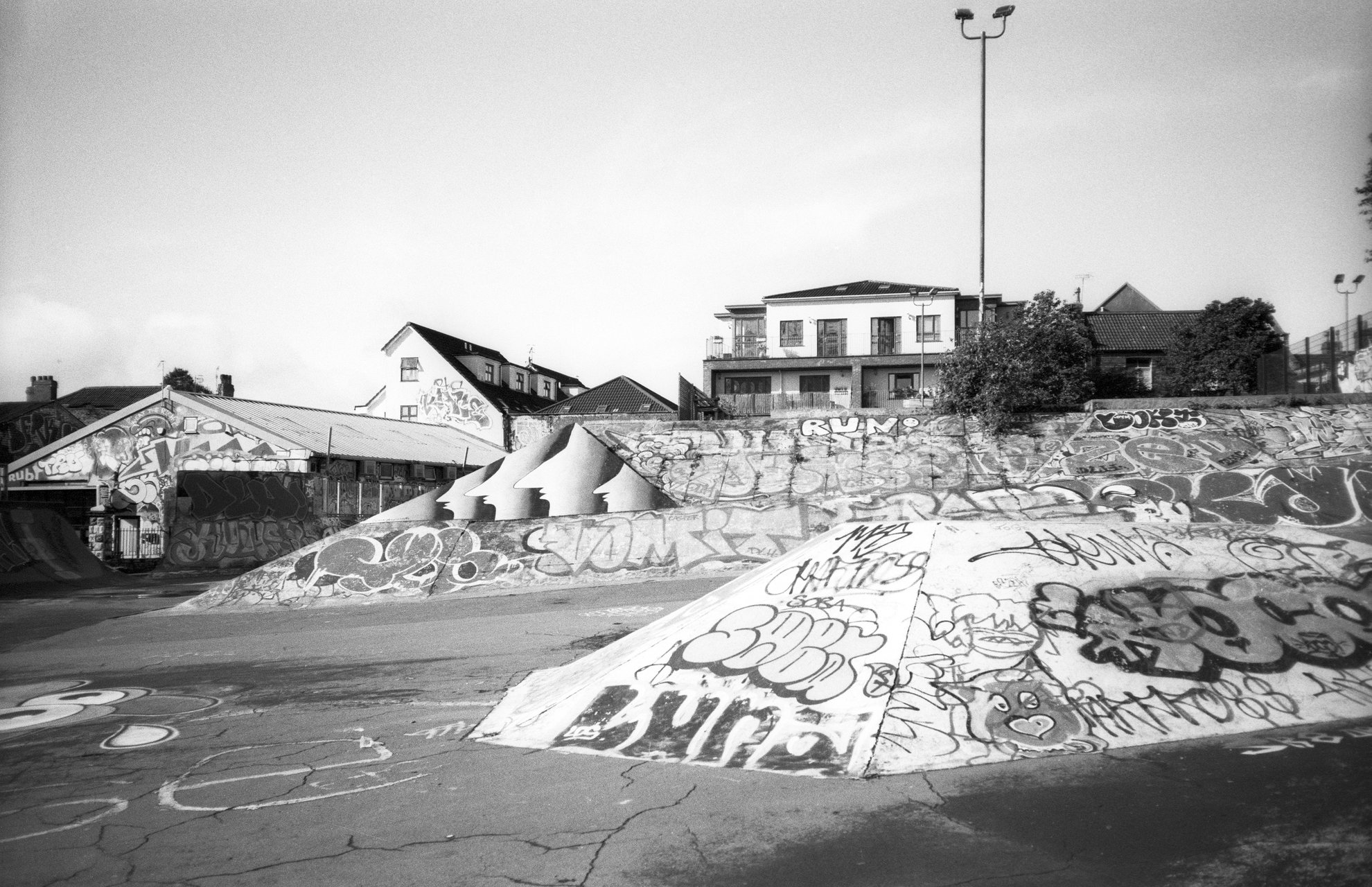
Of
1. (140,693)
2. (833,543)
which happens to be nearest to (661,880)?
(833,543)

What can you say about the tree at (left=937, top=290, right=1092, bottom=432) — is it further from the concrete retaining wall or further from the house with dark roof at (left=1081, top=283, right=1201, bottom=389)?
the house with dark roof at (left=1081, top=283, right=1201, bottom=389)

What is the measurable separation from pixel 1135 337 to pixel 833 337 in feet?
44.7

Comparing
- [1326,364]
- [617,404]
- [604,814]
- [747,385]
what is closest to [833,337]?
[747,385]

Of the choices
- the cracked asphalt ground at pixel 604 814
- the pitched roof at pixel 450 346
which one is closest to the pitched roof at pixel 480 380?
the pitched roof at pixel 450 346

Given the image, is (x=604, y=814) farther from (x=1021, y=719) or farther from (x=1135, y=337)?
(x=1135, y=337)

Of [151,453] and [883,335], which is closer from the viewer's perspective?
[151,453]

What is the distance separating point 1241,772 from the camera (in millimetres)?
5184

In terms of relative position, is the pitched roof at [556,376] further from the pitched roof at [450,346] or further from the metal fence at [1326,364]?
the metal fence at [1326,364]

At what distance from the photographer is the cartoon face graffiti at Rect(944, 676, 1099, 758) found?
5605 millimetres

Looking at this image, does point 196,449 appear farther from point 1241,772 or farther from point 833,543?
point 1241,772

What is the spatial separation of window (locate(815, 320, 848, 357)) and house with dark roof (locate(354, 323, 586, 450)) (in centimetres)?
1682

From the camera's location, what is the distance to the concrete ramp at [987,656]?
577 centimetres

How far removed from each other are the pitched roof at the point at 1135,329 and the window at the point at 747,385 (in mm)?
14052

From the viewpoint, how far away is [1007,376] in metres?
28.0
